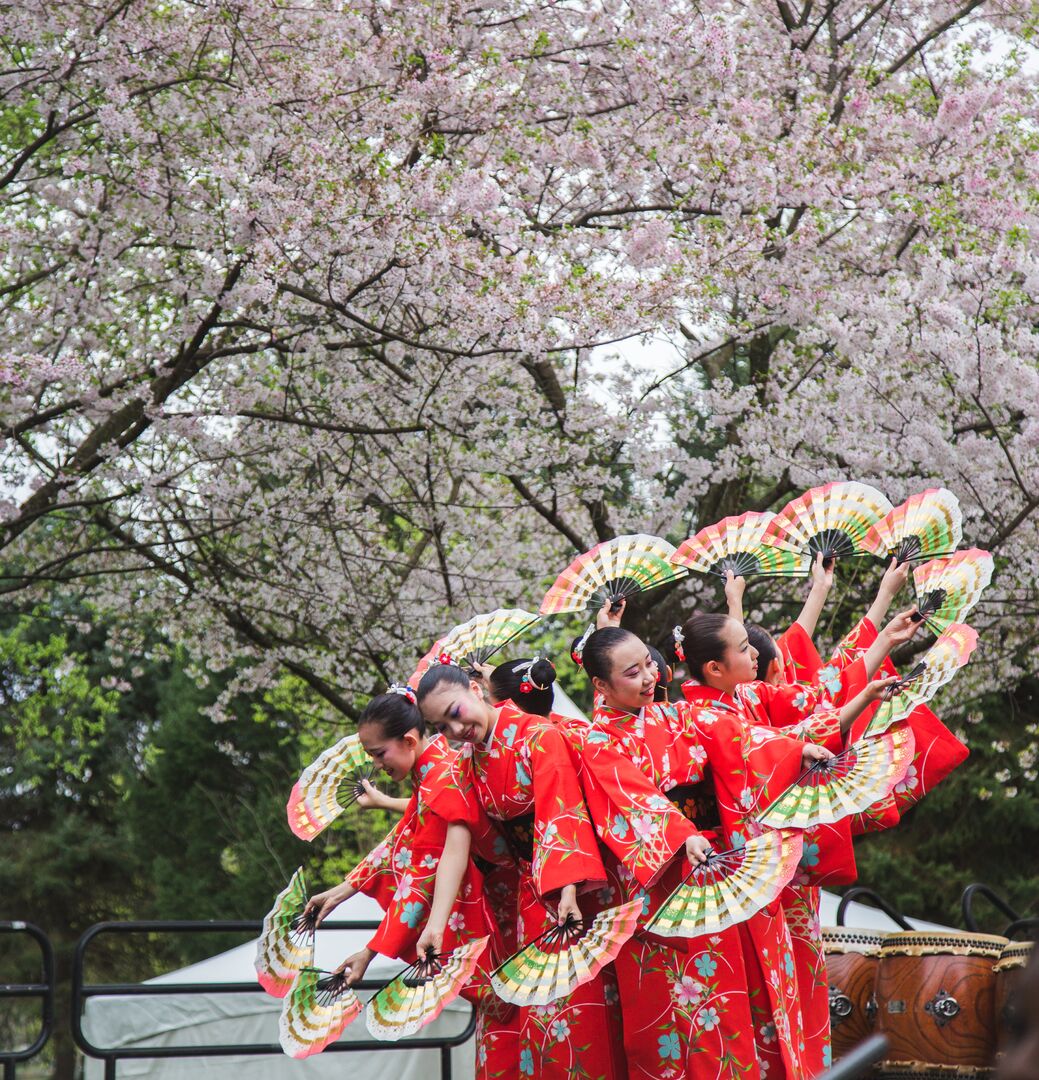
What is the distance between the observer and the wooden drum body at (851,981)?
461 centimetres

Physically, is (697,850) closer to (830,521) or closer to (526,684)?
(526,684)

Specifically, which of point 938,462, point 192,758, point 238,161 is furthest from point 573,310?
point 192,758

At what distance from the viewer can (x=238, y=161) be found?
229 inches

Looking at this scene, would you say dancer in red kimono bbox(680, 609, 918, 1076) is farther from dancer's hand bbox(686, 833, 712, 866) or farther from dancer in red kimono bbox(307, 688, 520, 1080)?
dancer in red kimono bbox(307, 688, 520, 1080)

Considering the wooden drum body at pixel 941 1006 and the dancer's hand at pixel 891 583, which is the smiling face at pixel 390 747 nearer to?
the dancer's hand at pixel 891 583

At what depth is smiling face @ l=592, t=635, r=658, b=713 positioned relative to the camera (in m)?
3.26

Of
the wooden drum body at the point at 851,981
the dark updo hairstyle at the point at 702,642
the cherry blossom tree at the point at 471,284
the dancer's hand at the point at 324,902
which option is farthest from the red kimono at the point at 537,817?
the cherry blossom tree at the point at 471,284

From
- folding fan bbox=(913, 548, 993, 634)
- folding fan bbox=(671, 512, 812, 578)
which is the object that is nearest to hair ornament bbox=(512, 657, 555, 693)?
folding fan bbox=(671, 512, 812, 578)

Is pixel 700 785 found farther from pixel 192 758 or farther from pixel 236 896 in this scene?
pixel 192 758

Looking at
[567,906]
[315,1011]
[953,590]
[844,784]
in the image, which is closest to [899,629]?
[953,590]

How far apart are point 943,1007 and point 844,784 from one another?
170 cm

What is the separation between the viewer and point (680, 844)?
9.80 ft

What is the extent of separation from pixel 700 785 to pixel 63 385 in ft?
14.3

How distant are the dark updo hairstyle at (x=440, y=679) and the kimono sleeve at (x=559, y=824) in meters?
0.23
